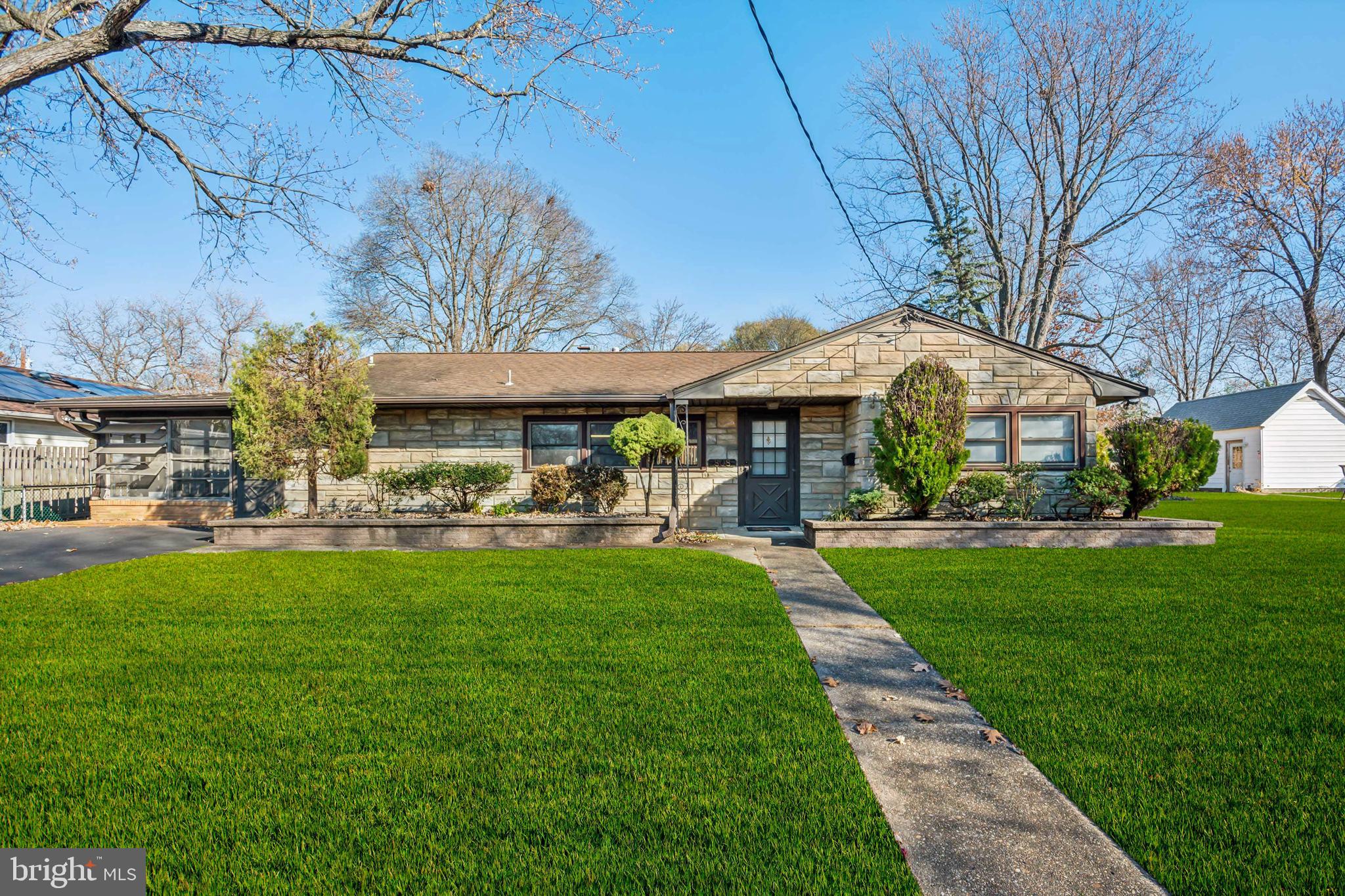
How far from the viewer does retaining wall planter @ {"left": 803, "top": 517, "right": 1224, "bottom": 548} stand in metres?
9.44

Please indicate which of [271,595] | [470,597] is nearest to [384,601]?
[470,597]

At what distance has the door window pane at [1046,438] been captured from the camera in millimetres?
10586

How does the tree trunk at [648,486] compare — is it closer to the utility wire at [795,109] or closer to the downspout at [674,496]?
the downspout at [674,496]

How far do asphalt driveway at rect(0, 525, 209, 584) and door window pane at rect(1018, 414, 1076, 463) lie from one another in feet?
43.6

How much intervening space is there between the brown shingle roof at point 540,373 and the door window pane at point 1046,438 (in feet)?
15.8

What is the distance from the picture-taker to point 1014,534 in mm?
9562

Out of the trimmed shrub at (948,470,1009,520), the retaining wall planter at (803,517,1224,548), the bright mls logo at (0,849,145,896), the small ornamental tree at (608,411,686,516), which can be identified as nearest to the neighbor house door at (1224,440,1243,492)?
the retaining wall planter at (803,517,1224,548)

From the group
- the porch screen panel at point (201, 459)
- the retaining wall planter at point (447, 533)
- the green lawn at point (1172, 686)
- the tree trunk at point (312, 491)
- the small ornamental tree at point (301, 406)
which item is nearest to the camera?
the green lawn at point (1172, 686)

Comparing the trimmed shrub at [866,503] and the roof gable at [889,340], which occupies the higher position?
the roof gable at [889,340]

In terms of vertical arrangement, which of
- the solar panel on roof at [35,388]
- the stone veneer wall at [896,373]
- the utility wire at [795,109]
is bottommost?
the stone veneer wall at [896,373]

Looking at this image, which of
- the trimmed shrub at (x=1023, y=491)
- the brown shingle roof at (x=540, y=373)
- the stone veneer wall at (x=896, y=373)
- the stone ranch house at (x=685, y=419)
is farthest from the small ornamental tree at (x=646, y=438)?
the trimmed shrub at (x=1023, y=491)

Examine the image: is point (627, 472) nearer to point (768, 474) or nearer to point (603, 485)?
point (603, 485)

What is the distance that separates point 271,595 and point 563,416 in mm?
6445

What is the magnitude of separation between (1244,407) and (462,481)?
31339mm
